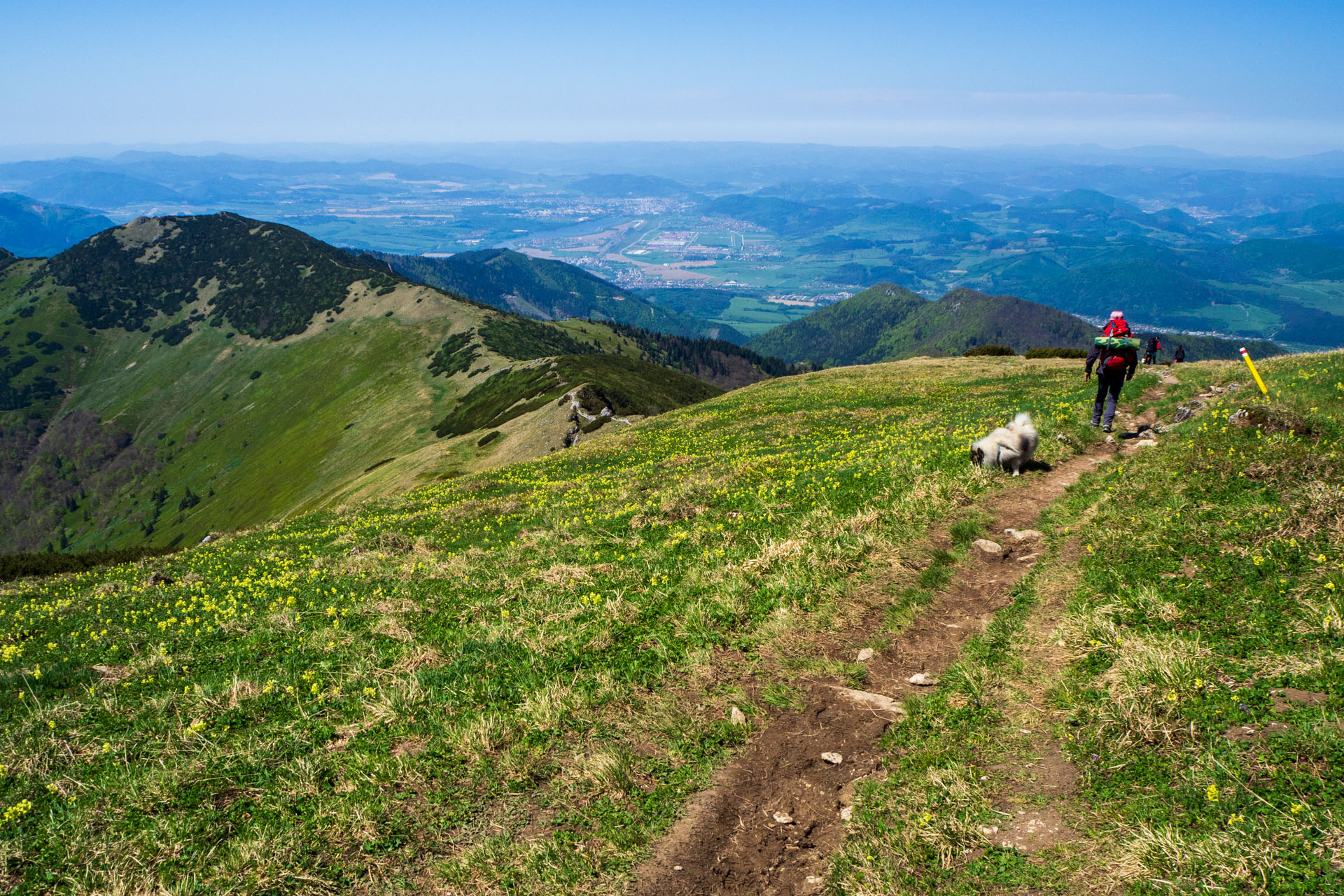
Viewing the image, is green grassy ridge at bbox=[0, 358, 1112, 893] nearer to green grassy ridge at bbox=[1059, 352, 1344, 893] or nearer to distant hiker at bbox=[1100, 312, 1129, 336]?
distant hiker at bbox=[1100, 312, 1129, 336]

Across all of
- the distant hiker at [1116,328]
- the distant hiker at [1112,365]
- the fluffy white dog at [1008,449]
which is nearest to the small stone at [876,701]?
the fluffy white dog at [1008,449]

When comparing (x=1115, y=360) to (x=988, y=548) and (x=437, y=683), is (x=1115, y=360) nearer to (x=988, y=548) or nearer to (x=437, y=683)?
(x=988, y=548)

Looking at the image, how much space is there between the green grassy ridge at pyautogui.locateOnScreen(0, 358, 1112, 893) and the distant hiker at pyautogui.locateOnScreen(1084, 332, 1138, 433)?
1.68 m

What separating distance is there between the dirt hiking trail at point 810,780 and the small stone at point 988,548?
1265mm

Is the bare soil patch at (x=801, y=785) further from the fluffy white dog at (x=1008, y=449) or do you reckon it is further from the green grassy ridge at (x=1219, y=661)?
the fluffy white dog at (x=1008, y=449)

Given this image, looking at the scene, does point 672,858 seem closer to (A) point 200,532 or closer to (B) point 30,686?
(B) point 30,686

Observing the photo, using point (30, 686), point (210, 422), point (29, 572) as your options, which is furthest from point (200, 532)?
point (30, 686)

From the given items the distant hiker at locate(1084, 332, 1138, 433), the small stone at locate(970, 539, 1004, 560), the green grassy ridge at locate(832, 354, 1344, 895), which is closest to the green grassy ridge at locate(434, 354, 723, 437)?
the distant hiker at locate(1084, 332, 1138, 433)

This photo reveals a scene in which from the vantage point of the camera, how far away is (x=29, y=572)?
3744 centimetres

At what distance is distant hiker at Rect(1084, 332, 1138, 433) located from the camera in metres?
19.7

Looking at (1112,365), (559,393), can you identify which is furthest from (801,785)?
(559,393)

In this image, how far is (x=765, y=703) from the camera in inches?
370

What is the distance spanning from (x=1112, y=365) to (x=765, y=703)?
17546 millimetres

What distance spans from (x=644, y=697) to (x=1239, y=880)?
22.1ft
